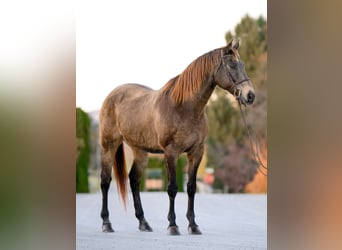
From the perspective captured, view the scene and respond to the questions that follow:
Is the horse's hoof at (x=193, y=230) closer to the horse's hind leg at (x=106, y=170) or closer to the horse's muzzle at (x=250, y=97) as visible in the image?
the horse's hind leg at (x=106, y=170)

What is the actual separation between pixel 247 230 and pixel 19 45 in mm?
1971

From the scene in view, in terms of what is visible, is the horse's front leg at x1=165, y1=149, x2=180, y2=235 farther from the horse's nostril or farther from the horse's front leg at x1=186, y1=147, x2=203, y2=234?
the horse's nostril

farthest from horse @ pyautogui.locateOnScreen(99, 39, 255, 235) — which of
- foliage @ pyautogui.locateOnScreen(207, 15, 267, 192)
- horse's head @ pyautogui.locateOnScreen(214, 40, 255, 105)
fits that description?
foliage @ pyautogui.locateOnScreen(207, 15, 267, 192)

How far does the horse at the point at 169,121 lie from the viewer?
3957 mm

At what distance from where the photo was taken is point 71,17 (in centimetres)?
345

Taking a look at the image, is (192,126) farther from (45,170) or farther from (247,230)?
(45,170)

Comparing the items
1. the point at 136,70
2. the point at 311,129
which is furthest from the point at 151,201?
the point at 311,129

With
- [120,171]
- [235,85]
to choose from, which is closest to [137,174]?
[120,171]

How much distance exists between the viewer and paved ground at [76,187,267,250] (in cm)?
397

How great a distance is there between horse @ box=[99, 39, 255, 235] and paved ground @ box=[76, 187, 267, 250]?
1.8 inches

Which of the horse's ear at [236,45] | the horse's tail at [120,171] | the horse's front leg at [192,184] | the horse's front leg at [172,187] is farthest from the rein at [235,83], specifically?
the horse's tail at [120,171]

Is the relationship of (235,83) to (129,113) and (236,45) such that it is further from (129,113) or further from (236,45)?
(129,113)

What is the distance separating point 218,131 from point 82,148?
998mm

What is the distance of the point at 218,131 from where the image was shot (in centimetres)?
415
